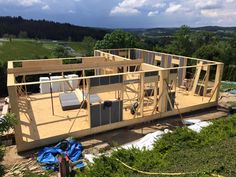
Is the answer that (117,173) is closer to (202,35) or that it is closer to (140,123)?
(140,123)

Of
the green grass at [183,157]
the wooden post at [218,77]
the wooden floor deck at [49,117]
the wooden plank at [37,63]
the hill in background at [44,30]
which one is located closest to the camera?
the green grass at [183,157]

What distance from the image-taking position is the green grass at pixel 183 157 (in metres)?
4.24

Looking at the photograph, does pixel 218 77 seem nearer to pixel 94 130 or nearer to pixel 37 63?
pixel 94 130

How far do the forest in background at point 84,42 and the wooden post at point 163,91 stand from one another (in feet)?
39.4

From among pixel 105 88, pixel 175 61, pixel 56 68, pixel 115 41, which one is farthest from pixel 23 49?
pixel 105 88

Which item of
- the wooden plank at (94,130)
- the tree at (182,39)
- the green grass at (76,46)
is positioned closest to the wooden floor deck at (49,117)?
the wooden plank at (94,130)

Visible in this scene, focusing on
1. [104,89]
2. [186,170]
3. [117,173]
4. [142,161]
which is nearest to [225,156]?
[186,170]

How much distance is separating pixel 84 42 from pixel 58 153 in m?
37.7

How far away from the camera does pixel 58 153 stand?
24.6 ft

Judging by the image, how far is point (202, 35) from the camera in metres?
50.1

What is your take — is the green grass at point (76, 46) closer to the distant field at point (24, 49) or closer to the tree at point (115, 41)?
the distant field at point (24, 49)

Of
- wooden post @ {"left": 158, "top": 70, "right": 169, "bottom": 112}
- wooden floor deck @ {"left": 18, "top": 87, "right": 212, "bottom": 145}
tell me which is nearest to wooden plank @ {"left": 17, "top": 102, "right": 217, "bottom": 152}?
wooden floor deck @ {"left": 18, "top": 87, "right": 212, "bottom": 145}

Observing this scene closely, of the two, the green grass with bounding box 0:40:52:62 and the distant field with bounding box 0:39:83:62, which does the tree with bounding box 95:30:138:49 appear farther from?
the green grass with bounding box 0:40:52:62

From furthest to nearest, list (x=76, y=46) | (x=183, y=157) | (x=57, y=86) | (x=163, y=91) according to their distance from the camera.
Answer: (x=76, y=46), (x=57, y=86), (x=163, y=91), (x=183, y=157)
